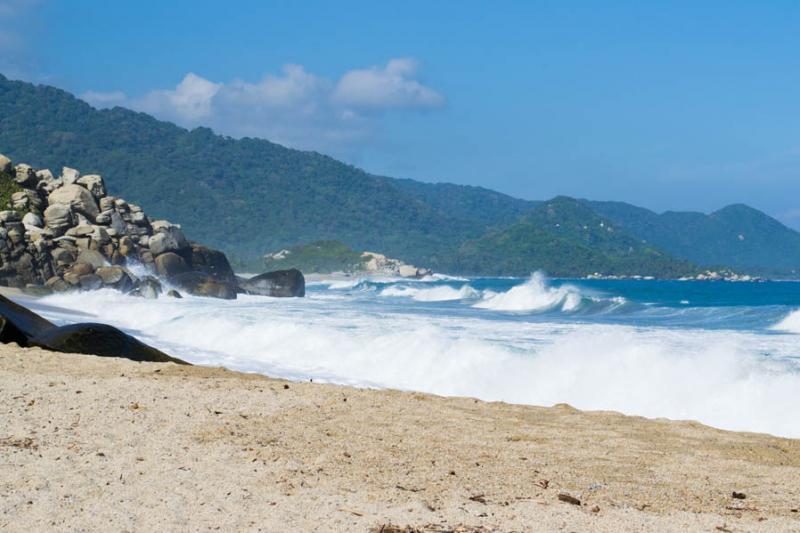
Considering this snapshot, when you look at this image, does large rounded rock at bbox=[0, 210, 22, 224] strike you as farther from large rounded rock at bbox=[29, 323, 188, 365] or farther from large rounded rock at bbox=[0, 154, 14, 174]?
large rounded rock at bbox=[29, 323, 188, 365]

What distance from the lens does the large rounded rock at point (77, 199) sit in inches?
1939

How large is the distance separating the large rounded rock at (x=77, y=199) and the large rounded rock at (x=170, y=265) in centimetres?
447

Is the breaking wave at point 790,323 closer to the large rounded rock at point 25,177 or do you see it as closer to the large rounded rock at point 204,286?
the large rounded rock at point 204,286

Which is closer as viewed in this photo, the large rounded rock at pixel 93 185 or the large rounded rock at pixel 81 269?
the large rounded rock at pixel 81 269

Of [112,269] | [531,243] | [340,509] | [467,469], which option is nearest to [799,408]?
[467,469]

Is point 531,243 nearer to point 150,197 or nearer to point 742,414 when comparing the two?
point 150,197

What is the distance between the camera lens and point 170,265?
164 feet

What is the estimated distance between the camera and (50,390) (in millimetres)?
9078

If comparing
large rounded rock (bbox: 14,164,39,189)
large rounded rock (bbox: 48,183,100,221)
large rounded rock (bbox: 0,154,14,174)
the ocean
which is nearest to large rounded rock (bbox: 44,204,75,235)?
large rounded rock (bbox: 48,183,100,221)

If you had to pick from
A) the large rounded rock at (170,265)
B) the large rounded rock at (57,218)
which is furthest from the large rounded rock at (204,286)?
the large rounded rock at (57,218)

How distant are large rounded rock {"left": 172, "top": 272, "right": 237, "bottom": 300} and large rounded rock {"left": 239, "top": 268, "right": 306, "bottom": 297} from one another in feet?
14.9

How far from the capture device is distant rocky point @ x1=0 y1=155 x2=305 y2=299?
41.2 m

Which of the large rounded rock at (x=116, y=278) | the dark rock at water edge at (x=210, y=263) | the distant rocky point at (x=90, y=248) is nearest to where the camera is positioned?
the large rounded rock at (x=116, y=278)

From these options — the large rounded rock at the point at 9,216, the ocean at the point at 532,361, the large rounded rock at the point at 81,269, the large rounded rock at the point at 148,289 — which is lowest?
the ocean at the point at 532,361
